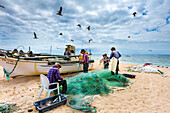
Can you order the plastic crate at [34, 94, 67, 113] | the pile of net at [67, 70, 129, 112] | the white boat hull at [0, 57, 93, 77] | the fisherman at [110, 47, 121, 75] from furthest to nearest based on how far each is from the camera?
the white boat hull at [0, 57, 93, 77] < the fisherman at [110, 47, 121, 75] < the pile of net at [67, 70, 129, 112] < the plastic crate at [34, 94, 67, 113]

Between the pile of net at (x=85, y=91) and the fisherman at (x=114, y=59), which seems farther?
the fisherman at (x=114, y=59)

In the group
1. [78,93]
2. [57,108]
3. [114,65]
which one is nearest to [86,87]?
[78,93]

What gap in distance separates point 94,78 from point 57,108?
1997mm

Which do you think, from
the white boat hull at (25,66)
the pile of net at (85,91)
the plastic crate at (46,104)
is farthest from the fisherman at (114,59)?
the white boat hull at (25,66)

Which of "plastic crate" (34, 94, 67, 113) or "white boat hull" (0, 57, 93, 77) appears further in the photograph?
"white boat hull" (0, 57, 93, 77)

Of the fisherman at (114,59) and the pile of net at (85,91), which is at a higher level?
the fisherman at (114,59)

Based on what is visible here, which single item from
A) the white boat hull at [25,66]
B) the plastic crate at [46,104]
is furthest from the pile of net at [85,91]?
the white boat hull at [25,66]

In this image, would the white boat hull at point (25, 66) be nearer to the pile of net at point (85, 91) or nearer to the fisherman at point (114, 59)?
the pile of net at point (85, 91)

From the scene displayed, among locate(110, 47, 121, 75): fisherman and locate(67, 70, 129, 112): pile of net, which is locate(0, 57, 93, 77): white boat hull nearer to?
locate(67, 70, 129, 112): pile of net

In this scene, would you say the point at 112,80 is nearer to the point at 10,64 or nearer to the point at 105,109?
the point at 105,109

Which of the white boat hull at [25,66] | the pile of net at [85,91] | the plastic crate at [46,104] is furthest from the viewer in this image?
the white boat hull at [25,66]

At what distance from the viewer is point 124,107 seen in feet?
11.0

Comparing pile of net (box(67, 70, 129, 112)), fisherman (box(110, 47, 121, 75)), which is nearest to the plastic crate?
pile of net (box(67, 70, 129, 112))

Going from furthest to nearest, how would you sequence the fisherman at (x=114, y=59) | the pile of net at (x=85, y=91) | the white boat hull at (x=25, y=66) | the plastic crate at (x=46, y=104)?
1. the white boat hull at (x=25, y=66)
2. the fisherman at (x=114, y=59)
3. the pile of net at (x=85, y=91)
4. the plastic crate at (x=46, y=104)
